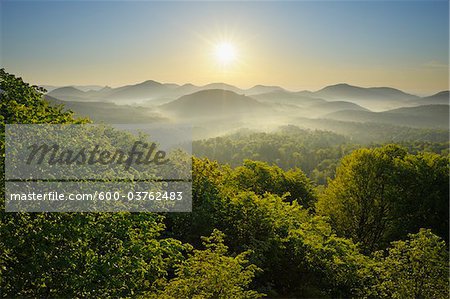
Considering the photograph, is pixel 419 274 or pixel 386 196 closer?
pixel 419 274

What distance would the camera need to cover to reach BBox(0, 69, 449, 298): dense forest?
46.1ft

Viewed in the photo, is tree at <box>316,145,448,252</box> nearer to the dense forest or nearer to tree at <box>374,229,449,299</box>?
the dense forest

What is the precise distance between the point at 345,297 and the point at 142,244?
15.2m

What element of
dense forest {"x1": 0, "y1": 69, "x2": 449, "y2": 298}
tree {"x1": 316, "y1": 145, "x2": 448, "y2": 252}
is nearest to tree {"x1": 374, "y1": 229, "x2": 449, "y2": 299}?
dense forest {"x1": 0, "y1": 69, "x2": 449, "y2": 298}

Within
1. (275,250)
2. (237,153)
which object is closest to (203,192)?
(275,250)

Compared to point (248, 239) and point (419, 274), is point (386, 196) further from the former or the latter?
point (248, 239)

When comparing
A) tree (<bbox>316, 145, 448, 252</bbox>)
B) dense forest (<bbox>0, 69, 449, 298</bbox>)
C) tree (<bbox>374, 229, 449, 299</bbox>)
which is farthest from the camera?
tree (<bbox>316, 145, 448, 252</bbox>)

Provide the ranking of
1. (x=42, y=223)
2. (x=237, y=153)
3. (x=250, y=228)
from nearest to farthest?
(x=42, y=223) → (x=250, y=228) → (x=237, y=153)

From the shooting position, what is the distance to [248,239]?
85.9ft

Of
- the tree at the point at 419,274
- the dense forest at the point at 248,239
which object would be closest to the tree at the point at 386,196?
the dense forest at the point at 248,239

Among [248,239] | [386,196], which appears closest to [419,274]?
[248,239]

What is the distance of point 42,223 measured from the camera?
1362 cm

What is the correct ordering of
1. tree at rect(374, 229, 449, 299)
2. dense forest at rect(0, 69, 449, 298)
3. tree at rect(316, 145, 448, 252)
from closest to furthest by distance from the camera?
dense forest at rect(0, 69, 449, 298) → tree at rect(374, 229, 449, 299) → tree at rect(316, 145, 448, 252)

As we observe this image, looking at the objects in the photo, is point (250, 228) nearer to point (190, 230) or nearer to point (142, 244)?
point (190, 230)
